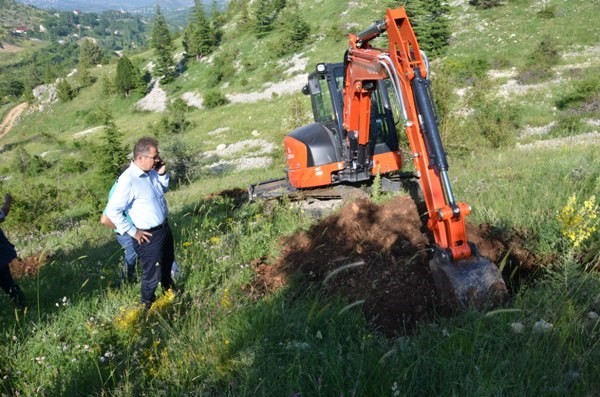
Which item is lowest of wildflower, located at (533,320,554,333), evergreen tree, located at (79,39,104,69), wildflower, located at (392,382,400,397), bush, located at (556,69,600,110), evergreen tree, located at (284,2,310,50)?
bush, located at (556,69,600,110)

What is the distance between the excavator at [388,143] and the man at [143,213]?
281cm

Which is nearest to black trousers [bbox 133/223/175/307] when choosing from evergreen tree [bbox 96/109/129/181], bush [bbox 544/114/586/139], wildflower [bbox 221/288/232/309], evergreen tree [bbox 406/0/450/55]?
wildflower [bbox 221/288/232/309]

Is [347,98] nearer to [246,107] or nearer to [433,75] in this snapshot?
[433,75]

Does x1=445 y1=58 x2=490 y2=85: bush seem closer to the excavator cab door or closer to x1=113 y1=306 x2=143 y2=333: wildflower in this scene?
the excavator cab door

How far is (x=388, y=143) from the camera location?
29.7ft

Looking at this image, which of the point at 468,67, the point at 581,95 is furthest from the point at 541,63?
the point at 581,95

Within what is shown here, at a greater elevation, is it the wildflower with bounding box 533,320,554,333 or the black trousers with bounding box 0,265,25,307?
the black trousers with bounding box 0,265,25,307

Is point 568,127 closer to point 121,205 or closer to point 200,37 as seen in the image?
point 121,205

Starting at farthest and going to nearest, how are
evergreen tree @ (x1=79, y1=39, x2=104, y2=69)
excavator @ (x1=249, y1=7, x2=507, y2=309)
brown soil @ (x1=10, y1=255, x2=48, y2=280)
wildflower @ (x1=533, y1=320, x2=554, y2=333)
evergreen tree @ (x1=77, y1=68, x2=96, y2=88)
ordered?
evergreen tree @ (x1=79, y1=39, x2=104, y2=69)
evergreen tree @ (x1=77, y1=68, x2=96, y2=88)
brown soil @ (x1=10, y1=255, x2=48, y2=280)
excavator @ (x1=249, y1=7, x2=507, y2=309)
wildflower @ (x1=533, y1=320, x2=554, y2=333)

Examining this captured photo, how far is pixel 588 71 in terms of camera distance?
22.5 m

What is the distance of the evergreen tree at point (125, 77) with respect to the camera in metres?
59.3

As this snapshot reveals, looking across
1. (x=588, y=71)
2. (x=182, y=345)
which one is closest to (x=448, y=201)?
(x=182, y=345)

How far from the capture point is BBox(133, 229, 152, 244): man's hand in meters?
4.55

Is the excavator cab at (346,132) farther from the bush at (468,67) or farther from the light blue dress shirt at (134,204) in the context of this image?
the bush at (468,67)
